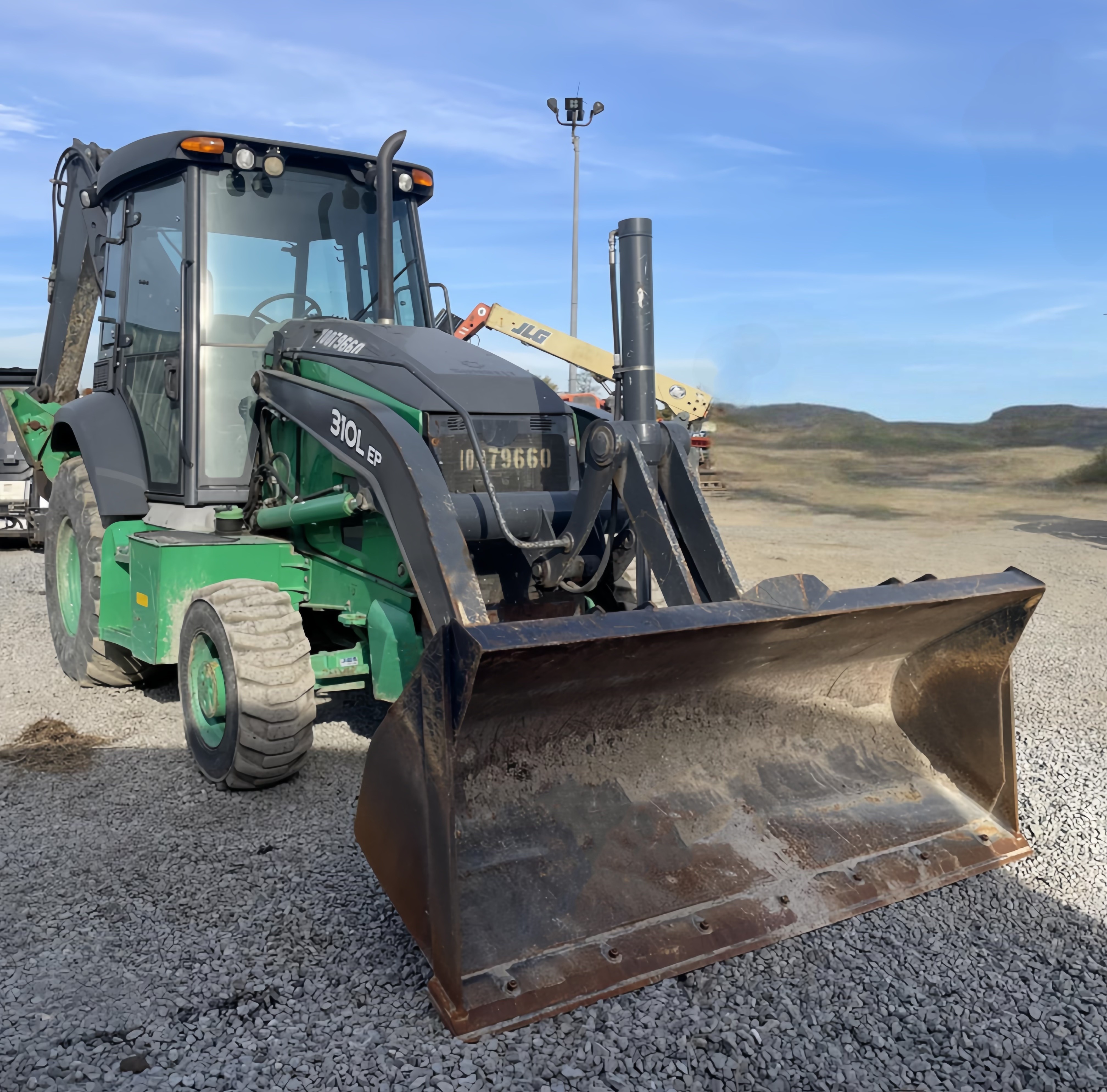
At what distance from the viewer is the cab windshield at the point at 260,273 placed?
16.5ft

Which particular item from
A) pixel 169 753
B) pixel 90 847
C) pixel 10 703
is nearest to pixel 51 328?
pixel 10 703

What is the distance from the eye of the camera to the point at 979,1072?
2572mm

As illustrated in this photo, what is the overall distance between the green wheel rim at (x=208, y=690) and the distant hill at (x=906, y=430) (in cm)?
2981

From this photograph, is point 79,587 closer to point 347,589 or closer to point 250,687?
point 347,589

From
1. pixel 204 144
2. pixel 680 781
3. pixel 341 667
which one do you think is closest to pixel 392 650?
pixel 341 667

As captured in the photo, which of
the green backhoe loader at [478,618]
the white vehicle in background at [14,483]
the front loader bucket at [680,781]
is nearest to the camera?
the front loader bucket at [680,781]

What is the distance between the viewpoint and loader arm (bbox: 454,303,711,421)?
1925cm

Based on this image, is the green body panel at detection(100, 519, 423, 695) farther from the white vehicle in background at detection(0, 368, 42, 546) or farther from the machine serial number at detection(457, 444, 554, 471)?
the white vehicle in background at detection(0, 368, 42, 546)

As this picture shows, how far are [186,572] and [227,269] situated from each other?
4.92ft

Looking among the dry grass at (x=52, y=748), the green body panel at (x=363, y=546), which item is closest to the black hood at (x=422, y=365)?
the green body panel at (x=363, y=546)

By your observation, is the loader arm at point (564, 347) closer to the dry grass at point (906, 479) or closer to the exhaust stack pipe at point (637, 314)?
the dry grass at point (906, 479)

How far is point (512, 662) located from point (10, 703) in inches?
165

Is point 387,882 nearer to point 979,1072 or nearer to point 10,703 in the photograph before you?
point 979,1072

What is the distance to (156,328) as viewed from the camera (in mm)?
5324
